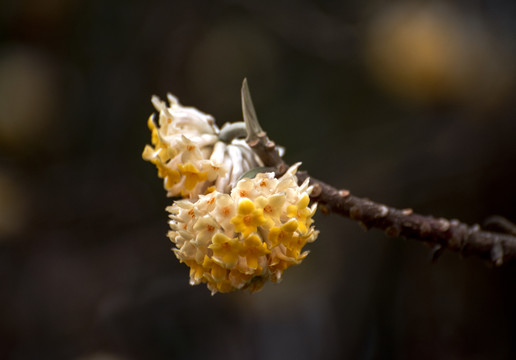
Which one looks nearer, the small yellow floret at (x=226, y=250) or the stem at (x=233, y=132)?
the small yellow floret at (x=226, y=250)

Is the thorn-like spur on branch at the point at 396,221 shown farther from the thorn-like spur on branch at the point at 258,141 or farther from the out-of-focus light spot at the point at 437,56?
the out-of-focus light spot at the point at 437,56

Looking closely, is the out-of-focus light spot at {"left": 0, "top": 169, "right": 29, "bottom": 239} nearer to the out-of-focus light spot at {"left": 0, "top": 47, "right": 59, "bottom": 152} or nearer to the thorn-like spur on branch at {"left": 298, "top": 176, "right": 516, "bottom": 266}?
the out-of-focus light spot at {"left": 0, "top": 47, "right": 59, "bottom": 152}

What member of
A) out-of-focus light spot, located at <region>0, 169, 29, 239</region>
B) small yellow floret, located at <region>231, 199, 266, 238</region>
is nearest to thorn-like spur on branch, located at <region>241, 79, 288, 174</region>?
small yellow floret, located at <region>231, 199, 266, 238</region>

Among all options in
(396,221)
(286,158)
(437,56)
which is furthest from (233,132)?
(437,56)

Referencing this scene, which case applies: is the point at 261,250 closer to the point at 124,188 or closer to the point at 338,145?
the point at 338,145

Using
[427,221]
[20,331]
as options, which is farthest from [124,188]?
[427,221]

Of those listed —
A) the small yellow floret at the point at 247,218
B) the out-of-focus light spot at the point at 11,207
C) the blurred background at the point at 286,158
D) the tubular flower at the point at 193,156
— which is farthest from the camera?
the out-of-focus light spot at the point at 11,207

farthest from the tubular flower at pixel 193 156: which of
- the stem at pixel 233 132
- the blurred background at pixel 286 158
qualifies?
the blurred background at pixel 286 158
